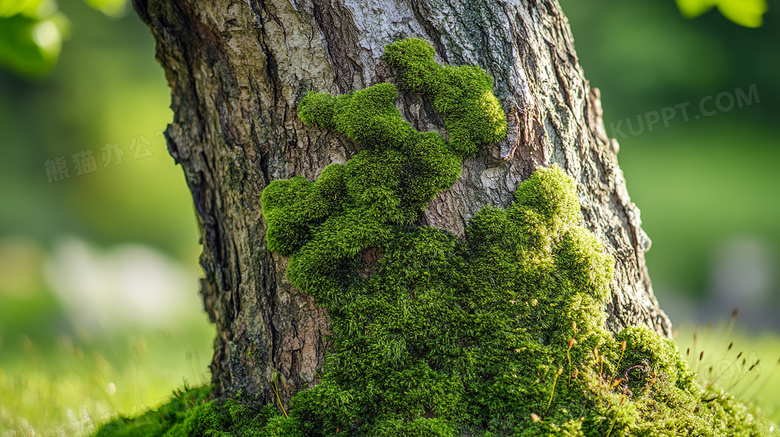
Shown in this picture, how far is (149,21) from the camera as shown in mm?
2123

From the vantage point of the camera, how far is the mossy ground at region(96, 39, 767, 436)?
1.64 meters

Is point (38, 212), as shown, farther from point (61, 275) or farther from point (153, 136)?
point (153, 136)

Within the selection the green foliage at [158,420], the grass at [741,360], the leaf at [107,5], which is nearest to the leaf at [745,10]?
the grass at [741,360]

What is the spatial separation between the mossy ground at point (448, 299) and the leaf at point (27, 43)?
1330 mm

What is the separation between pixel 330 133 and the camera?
183 cm

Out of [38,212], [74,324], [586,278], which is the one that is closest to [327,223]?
[586,278]

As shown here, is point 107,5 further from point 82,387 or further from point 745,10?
point 745,10

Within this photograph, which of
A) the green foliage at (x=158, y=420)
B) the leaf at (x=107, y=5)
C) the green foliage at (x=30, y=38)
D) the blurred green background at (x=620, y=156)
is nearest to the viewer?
the green foliage at (x=30, y=38)

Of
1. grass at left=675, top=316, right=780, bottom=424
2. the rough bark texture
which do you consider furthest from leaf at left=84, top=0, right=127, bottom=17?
grass at left=675, top=316, right=780, bottom=424

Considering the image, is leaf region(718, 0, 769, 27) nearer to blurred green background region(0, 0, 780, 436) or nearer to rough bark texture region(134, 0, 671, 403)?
rough bark texture region(134, 0, 671, 403)

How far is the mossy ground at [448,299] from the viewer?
64.6 inches

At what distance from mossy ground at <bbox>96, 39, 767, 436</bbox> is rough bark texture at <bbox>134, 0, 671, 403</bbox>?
0.07 m

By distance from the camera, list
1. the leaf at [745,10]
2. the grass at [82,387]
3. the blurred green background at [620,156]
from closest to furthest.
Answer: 1. the leaf at [745,10]
2. the grass at [82,387]
3. the blurred green background at [620,156]

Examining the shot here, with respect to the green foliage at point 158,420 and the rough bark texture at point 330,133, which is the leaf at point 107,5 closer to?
the rough bark texture at point 330,133
